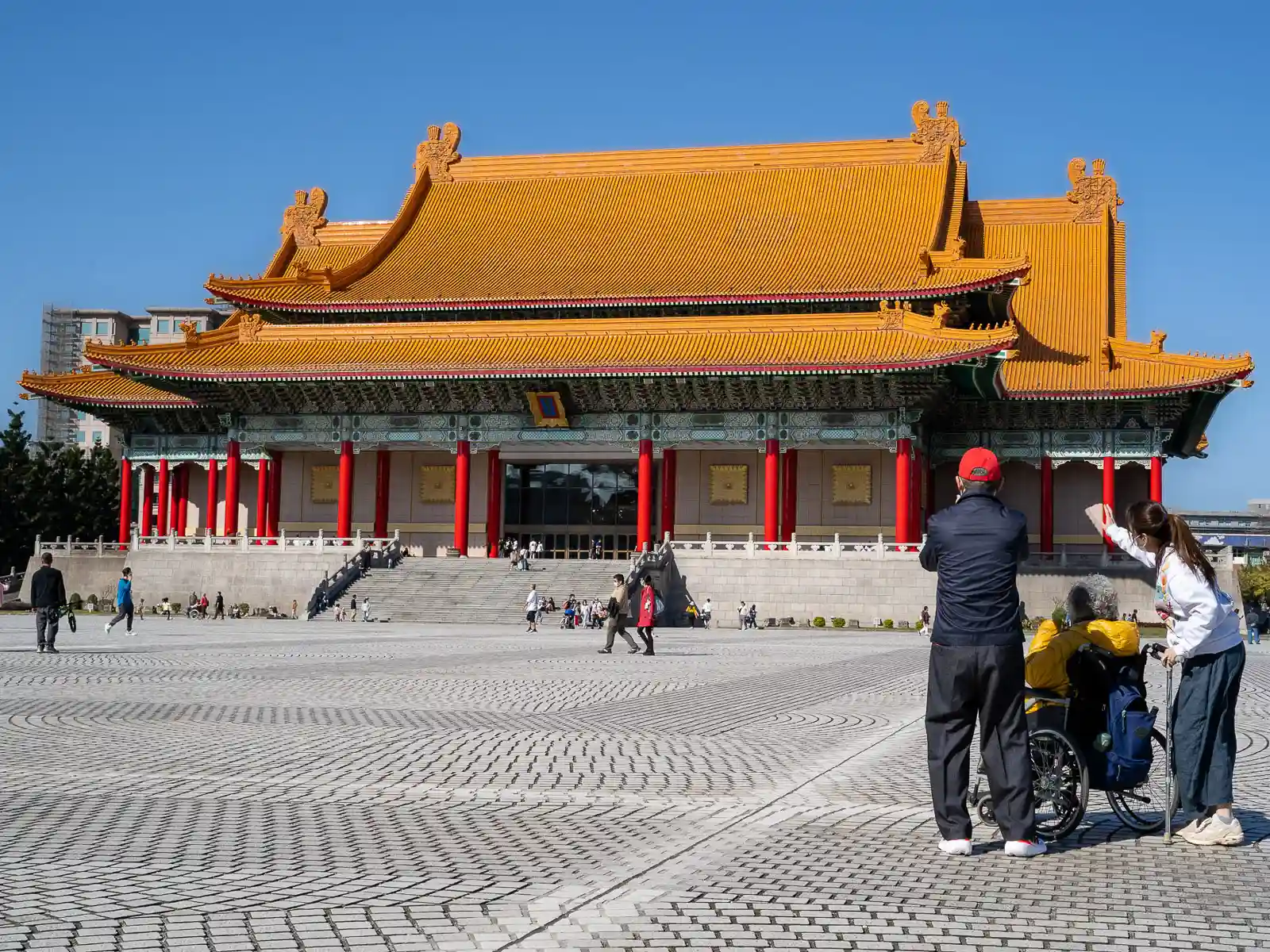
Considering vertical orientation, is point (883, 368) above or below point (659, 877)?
above

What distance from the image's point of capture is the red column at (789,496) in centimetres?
4853

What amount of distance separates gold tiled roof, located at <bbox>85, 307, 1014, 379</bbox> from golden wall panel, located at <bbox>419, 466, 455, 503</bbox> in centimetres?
532

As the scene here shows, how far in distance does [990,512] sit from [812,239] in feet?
149

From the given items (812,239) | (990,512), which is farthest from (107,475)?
(990,512)

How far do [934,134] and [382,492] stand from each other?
24206mm

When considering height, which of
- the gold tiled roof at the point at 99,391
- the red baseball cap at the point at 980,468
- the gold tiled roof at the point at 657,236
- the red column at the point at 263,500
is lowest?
the red baseball cap at the point at 980,468

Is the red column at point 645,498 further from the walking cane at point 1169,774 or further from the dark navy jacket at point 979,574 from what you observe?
the dark navy jacket at point 979,574

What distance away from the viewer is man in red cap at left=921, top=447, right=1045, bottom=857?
7.75m

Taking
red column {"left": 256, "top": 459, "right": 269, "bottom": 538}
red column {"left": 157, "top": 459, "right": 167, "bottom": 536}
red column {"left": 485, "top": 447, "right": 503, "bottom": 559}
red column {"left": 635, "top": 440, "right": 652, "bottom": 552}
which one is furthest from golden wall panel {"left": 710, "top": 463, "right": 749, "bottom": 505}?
red column {"left": 157, "top": 459, "right": 167, "bottom": 536}

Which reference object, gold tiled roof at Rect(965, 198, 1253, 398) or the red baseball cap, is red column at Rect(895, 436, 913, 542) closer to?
gold tiled roof at Rect(965, 198, 1253, 398)

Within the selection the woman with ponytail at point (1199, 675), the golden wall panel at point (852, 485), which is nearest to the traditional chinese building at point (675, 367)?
the golden wall panel at point (852, 485)

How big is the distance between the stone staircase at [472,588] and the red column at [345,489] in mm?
4565

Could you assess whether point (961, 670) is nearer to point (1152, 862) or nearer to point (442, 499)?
point (1152, 862)

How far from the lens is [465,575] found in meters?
44.4
